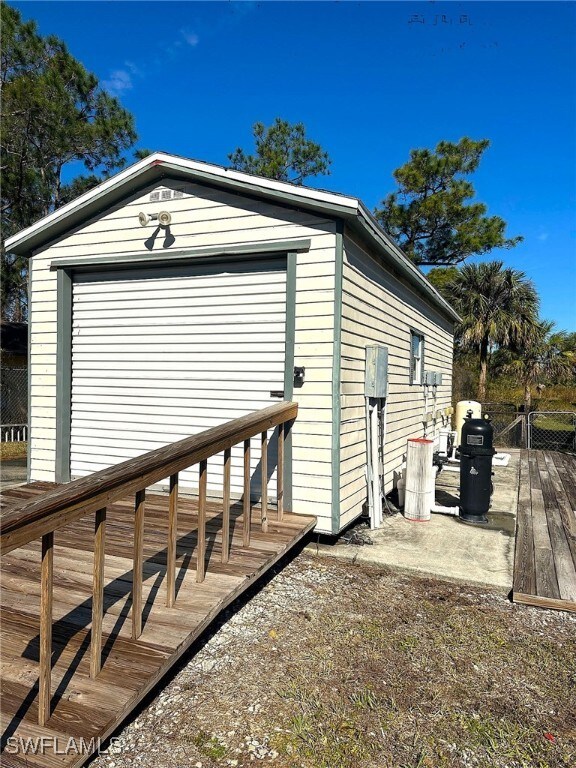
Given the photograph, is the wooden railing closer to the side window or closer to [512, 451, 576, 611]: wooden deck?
[512, 451, 576, 611]: wooden deck

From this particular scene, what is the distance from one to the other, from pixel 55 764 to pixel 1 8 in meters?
18.1

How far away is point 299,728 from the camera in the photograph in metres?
1.99

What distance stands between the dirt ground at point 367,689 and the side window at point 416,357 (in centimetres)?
469

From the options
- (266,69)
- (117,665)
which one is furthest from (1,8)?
(117,665)

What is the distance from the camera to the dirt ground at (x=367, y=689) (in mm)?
1875

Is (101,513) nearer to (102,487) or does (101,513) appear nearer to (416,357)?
(102,487)

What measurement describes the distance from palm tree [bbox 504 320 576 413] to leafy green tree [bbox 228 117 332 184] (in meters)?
12.3

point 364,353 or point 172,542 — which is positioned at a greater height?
point 364,353

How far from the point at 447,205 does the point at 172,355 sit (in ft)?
58.7

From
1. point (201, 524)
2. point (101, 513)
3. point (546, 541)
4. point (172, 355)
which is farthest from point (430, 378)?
point (101, 513)

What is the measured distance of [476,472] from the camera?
5004mm

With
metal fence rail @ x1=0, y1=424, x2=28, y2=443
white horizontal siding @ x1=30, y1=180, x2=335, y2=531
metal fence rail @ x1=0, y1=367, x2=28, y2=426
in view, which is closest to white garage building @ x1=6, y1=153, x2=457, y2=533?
white horizontal siding @ x1=30, y1=180, x2=335, y2=531

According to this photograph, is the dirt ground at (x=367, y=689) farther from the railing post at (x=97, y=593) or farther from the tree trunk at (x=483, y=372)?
the tree trunk at (x=483, y=372)

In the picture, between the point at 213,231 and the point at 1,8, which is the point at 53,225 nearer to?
the point at 213,231
